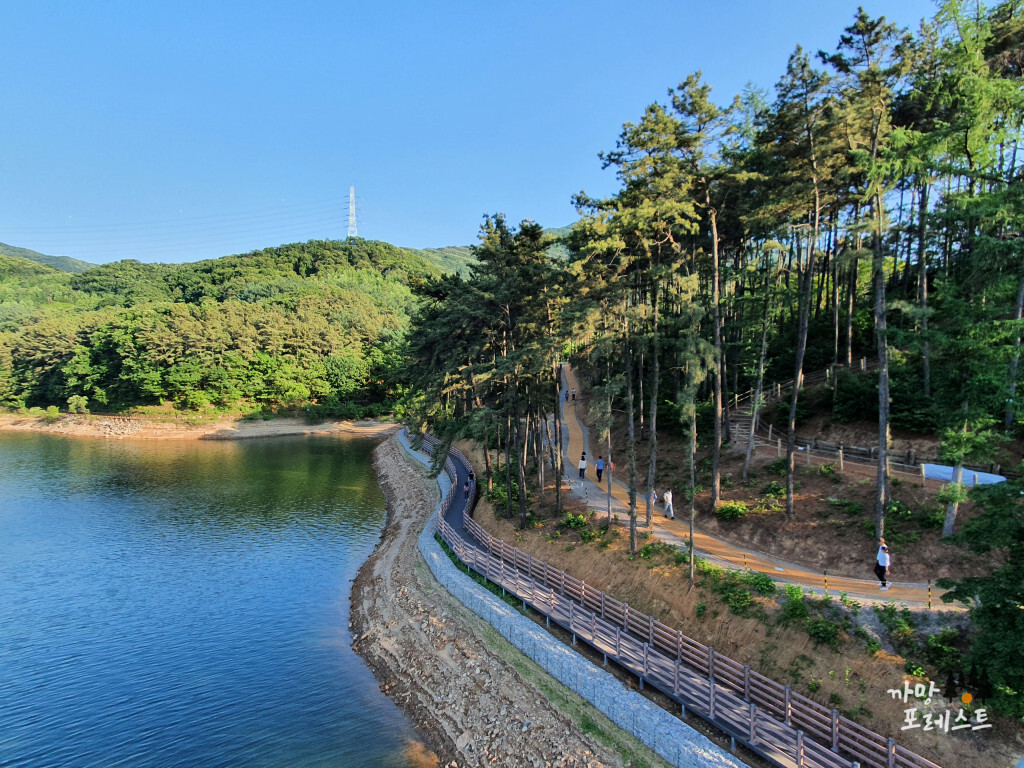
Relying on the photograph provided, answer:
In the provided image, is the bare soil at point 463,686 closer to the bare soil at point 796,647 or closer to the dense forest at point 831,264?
the bare soil at point 796,647

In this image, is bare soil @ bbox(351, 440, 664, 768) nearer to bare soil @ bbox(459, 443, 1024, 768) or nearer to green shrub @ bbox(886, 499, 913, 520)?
bare soil @ bbox(459, 443, 1024, 768)

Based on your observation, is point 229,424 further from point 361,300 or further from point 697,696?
point 697,696

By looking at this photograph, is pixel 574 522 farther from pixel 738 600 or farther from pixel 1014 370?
pixel 1014 370

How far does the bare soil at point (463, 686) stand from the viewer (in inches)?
572

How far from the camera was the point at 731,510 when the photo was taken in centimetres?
2064

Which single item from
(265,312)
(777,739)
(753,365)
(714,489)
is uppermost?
(265,312)

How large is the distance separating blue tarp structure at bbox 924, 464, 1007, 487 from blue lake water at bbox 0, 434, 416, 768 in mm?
20466

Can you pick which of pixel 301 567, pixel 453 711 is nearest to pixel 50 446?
pixel 301 567

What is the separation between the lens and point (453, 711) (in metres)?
17.2

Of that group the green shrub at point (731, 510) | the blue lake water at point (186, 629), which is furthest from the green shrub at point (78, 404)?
the green shrub at point (731, 510)

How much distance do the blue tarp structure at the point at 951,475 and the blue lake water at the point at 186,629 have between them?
20.5 meters

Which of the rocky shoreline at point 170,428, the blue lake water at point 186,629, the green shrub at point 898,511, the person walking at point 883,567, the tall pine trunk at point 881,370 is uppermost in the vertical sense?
the tall pine trunk at point 881,370

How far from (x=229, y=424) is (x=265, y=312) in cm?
2462

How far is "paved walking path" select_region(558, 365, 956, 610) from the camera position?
14484mm
